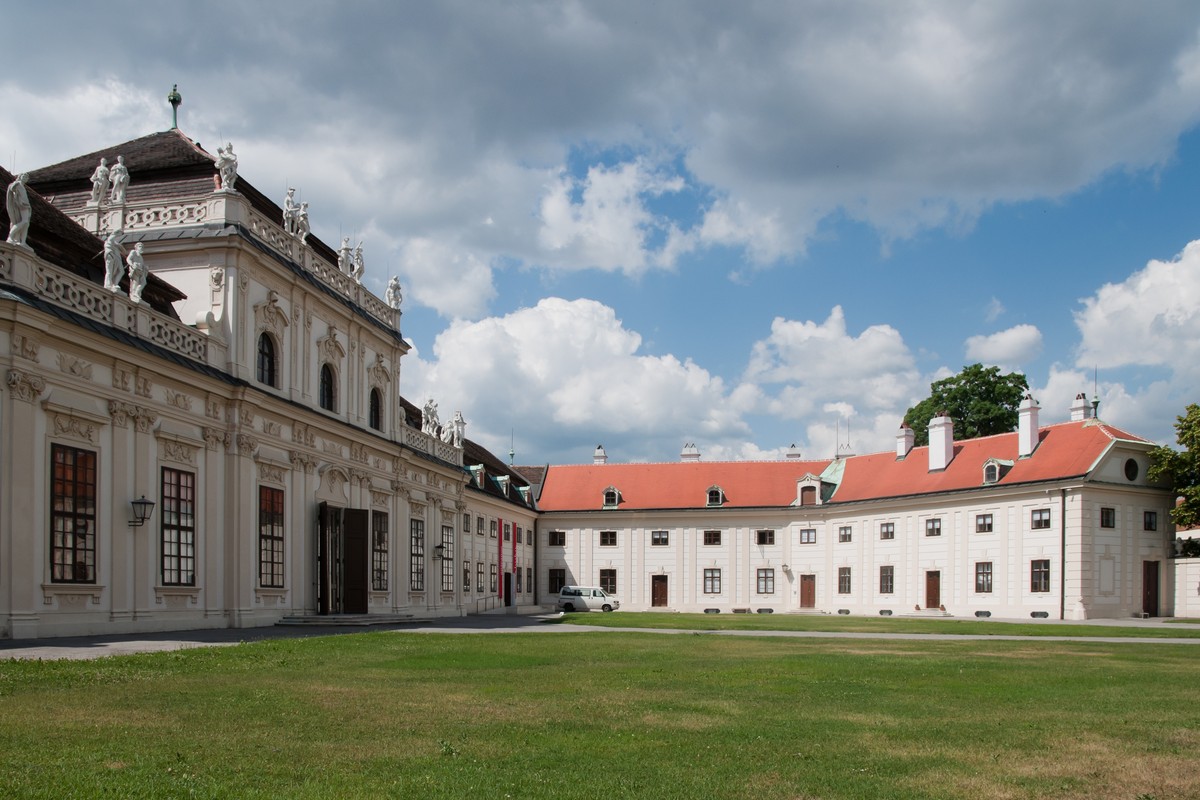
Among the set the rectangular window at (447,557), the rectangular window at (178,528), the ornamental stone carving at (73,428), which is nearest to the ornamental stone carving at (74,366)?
the ornamental stone carving at (73,428)

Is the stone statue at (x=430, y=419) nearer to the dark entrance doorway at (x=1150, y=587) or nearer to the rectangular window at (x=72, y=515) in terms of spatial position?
the rectangular window at (x=72, y=515)

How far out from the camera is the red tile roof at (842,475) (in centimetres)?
5047

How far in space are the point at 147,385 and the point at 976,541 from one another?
40227 millimetres

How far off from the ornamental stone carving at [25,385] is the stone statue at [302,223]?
533 inches

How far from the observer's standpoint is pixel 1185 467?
48.0 m

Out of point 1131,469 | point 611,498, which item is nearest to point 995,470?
point 1131,469

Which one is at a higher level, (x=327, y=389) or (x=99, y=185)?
(x=99, y=185)

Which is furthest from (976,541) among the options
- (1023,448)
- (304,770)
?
(304,770)

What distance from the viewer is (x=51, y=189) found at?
1202 inches

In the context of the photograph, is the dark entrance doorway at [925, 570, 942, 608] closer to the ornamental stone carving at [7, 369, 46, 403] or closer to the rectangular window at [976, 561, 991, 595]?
the rectangular window at [976, 561, 991, 595]

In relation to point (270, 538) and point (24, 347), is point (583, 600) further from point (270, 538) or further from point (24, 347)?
point (24, 347)

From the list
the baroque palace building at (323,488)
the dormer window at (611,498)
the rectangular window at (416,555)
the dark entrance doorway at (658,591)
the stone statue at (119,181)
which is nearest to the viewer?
the baroque palace building at (323,488)

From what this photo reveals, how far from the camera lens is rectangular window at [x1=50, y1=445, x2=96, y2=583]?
2091 centimetres

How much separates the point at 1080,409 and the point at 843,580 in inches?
603
